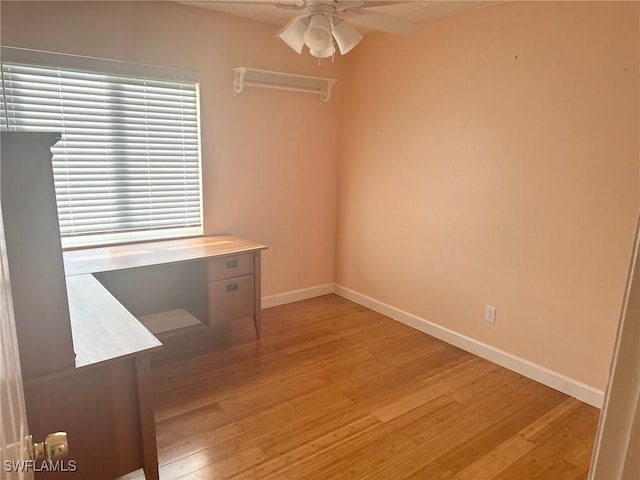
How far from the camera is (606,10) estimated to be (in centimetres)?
228

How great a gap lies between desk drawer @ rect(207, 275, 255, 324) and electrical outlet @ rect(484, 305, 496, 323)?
172 cm

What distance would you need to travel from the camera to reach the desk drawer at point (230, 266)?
9.73ft

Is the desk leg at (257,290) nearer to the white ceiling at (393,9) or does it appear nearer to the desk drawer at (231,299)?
the desk drawer at (231,299)

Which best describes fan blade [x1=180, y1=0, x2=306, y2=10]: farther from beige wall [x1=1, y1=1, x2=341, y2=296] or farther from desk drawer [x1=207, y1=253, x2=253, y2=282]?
desk drawer [x1=207, y1=253, x2=253, y2=282]

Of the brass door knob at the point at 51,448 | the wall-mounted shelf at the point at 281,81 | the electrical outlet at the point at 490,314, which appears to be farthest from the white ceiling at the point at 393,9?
the brass door knob at the point at 51,448

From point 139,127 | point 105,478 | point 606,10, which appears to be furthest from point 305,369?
point 606,10

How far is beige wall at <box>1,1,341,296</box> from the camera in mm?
2744

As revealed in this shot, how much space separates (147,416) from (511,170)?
2.53 meters

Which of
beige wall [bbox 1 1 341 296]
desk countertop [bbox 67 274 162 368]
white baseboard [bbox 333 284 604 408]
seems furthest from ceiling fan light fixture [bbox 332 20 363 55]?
white baseboard [bbox 333 284 604 408]

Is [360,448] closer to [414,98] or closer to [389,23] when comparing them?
[389,23]

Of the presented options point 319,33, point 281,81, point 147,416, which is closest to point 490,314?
point 319,33

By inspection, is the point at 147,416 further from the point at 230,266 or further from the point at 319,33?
the point at 319,33

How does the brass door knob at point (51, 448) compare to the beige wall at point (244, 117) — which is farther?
the beige wall at point (244, 117)

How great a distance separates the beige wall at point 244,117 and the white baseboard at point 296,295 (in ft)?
0.17
